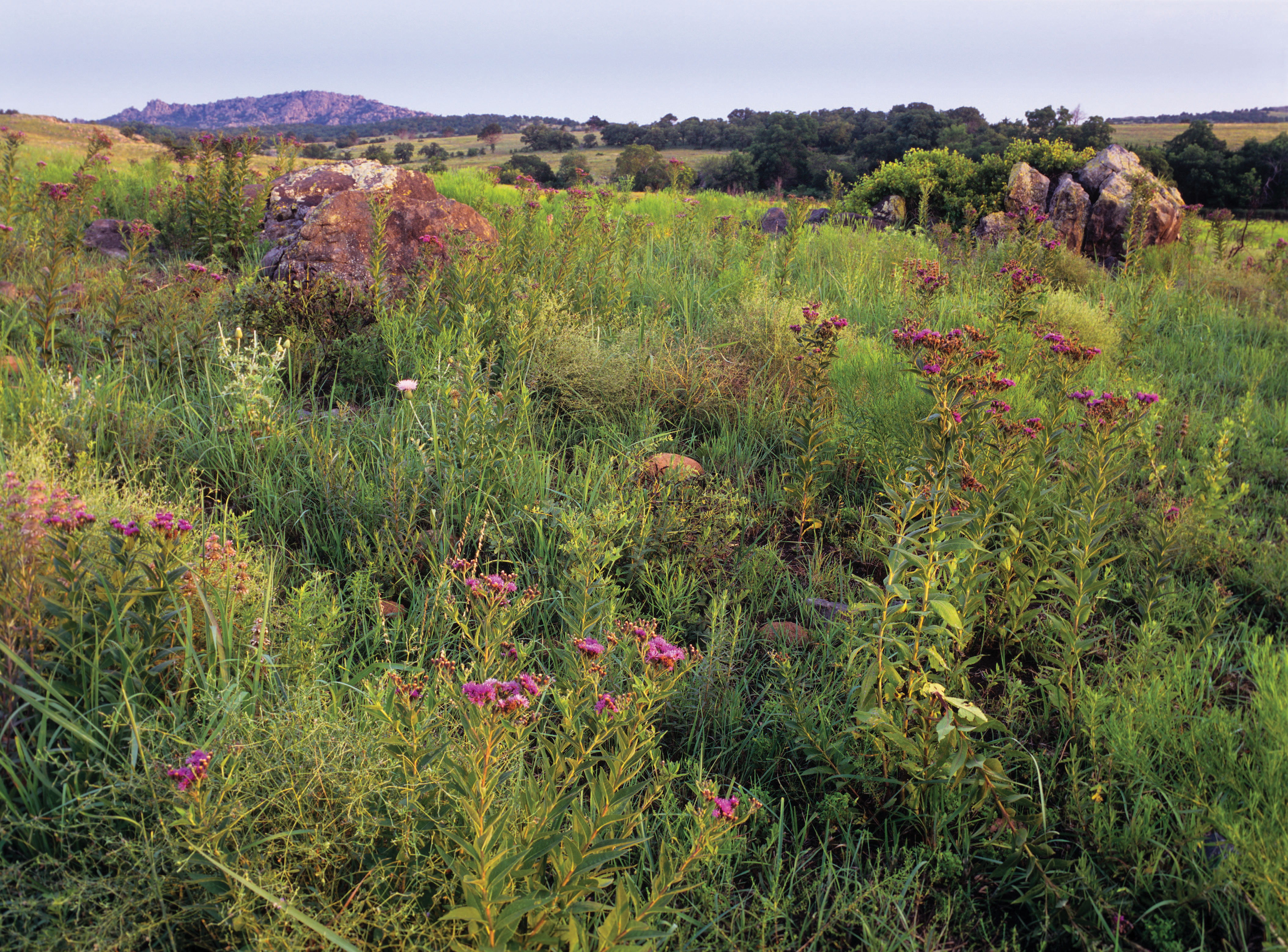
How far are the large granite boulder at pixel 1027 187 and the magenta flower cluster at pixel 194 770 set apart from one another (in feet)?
38.9

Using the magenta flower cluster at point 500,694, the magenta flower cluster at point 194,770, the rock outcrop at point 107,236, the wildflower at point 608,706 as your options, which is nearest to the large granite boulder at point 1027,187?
the rock outcrop at point 107,236

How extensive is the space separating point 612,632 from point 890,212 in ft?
40.7

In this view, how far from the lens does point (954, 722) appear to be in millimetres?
2002

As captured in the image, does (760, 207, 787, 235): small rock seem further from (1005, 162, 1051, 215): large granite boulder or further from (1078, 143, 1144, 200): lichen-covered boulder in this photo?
(1078, 143, 1144, 200): lichen-covered boulder

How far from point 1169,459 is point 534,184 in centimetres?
485

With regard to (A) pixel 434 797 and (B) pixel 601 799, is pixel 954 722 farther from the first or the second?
(A) pixel 434 797

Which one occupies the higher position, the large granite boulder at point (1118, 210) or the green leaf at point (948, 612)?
the large granite boulder at point (1118, 210)

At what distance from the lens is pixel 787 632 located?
2.70 meters

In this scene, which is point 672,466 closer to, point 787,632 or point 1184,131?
point 787,632

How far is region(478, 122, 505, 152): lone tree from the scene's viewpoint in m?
41.1

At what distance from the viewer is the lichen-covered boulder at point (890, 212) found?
1216 cm

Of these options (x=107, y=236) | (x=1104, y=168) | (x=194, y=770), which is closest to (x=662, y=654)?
(x=194, y=770)

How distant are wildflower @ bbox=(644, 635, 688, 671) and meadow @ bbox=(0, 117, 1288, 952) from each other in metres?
0.01

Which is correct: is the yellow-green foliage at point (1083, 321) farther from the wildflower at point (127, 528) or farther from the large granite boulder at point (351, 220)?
the wildflower at point (127, 528)
